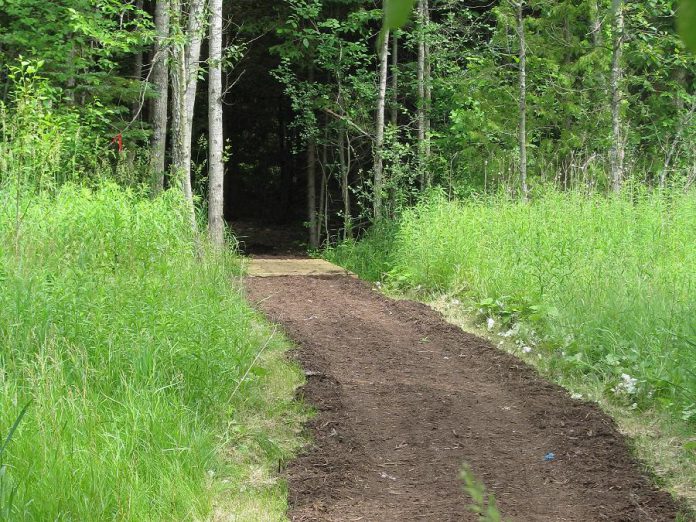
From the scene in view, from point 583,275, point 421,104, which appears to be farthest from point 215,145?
point 421,104

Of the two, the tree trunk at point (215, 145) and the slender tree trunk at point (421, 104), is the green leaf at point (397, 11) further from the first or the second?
the slender tree trunk at point (421, 104)

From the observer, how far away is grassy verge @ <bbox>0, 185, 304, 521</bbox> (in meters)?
3.67

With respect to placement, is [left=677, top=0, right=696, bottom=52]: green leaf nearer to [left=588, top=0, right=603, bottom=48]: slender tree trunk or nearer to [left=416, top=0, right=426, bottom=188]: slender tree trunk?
[left=588, top=0, right=603, bottom=48]: slender tree trunk

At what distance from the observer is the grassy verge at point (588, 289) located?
5438 mm

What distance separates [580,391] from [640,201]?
4.41 meters

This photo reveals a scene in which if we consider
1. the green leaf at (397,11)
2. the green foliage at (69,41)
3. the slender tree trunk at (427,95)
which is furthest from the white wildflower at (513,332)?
the slender tree trunk at (427,95)

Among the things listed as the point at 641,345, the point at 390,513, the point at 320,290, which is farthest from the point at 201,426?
the point at 320,290

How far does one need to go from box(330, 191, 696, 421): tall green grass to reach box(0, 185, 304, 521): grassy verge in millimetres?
2419

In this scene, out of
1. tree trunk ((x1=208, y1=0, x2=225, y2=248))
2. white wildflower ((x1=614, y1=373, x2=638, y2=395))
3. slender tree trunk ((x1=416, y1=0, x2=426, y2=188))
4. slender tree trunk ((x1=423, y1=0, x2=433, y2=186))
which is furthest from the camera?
slender tree trunk ((x1=423, y1=0, x2=433, y2=186))

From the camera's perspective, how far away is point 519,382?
6527 millimetres

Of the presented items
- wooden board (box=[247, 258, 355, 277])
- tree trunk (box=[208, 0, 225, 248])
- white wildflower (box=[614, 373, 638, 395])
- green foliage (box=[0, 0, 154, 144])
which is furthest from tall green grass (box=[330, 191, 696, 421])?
green foliage (box=[0, 0, 154, 144])

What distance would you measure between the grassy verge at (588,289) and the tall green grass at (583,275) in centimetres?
1

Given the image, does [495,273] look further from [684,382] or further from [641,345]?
[684,382]

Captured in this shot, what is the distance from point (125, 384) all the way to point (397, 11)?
12.7ft
